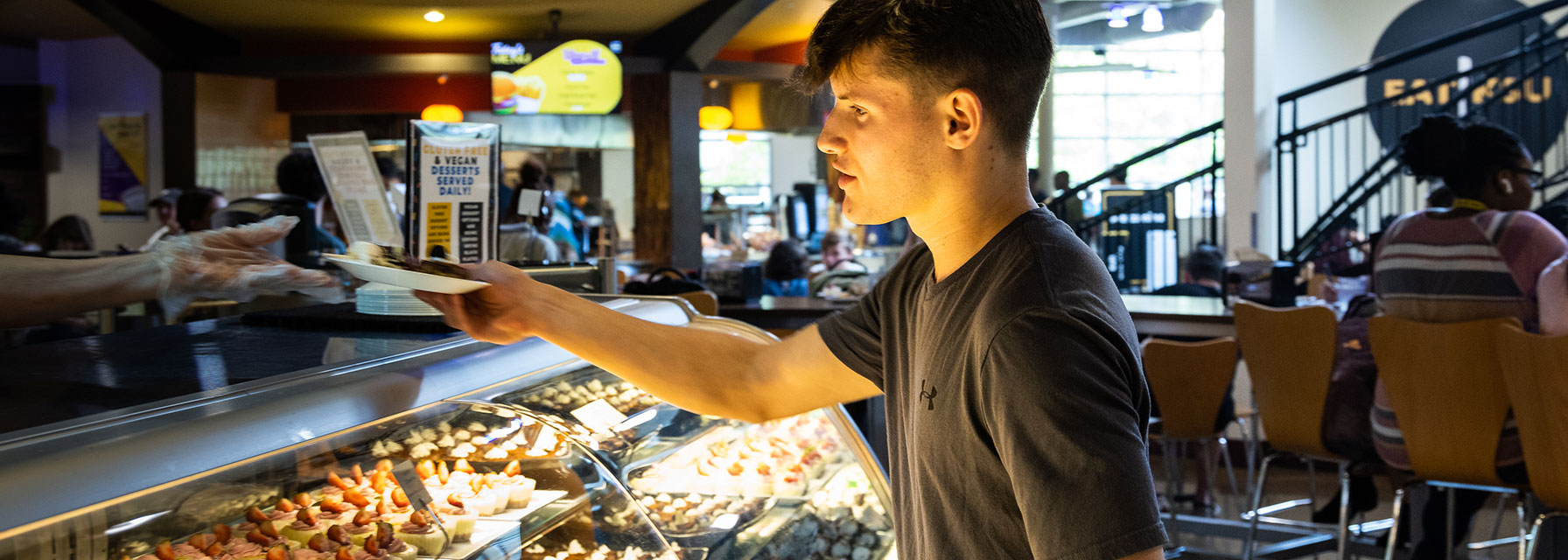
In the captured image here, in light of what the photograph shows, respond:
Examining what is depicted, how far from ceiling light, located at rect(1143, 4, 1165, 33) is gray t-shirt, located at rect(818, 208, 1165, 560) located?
32.3 feet

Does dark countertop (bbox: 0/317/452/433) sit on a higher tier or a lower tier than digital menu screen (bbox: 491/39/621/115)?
lower

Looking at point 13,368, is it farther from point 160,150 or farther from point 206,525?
point 160,150

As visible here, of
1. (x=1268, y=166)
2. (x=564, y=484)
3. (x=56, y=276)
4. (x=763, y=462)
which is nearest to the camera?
(x=56, y=276)

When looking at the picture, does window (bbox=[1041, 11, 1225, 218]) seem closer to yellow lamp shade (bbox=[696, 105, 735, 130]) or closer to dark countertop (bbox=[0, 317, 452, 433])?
yellow lamp shade (bbox=[696, 105, 735, 130])

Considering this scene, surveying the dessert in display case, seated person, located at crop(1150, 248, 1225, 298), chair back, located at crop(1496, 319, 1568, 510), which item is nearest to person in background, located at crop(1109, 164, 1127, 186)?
seated person, located at crop(1150, 248, 1225, 298)

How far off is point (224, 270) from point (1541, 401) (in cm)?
322

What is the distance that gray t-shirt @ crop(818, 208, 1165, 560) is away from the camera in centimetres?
86

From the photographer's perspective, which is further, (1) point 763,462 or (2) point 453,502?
(1) point 763,462

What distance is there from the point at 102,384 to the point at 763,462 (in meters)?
1.34

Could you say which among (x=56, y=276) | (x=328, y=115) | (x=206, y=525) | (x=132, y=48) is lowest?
(x=206, y=525)

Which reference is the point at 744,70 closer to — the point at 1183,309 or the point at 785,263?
the point at 785,263

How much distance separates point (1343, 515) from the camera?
3.78 m

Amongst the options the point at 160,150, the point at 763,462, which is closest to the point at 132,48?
the point at 160,150

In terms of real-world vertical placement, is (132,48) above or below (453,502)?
above
